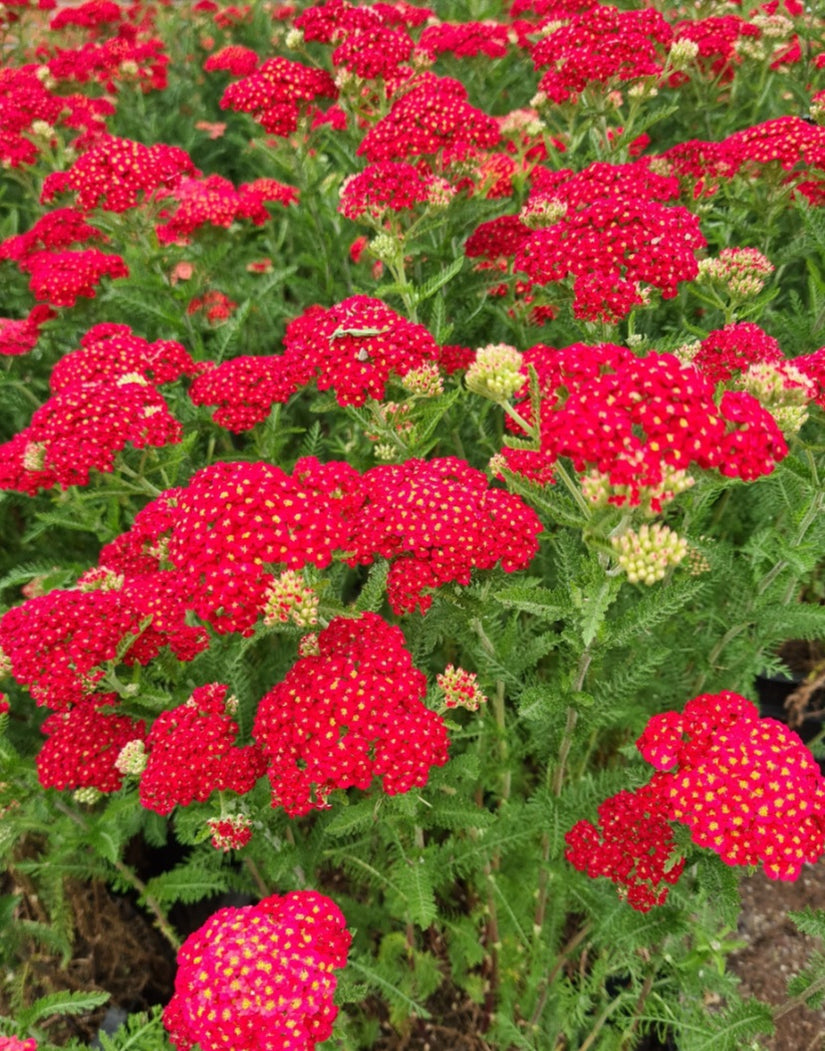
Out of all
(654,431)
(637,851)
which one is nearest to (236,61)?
(654,431)

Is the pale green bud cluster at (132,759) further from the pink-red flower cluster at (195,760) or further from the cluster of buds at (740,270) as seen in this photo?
the cluster of buds at (740,270)

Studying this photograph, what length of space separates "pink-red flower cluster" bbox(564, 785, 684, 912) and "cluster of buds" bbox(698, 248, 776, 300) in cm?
A: 186

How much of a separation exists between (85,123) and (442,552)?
4814 millimetres

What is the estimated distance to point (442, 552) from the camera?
2.03 m

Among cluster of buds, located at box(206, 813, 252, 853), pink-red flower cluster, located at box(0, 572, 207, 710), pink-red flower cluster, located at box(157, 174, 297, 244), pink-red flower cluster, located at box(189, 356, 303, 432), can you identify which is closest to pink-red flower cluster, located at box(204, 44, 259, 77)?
pink-red flower cluster, located at box(157, 174, 297, 244)

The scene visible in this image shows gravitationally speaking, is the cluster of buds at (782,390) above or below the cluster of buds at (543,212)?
below

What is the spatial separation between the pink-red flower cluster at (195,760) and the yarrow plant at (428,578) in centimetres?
1

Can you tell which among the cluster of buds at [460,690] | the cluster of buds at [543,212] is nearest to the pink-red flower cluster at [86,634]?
the cluster of buds at [460,690]

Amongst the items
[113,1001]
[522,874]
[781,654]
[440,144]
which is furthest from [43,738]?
[781,654]

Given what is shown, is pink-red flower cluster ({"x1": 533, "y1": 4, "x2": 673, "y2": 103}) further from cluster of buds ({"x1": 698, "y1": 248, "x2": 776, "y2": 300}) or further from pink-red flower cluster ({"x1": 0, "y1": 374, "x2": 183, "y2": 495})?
pink-red flower cluster ({"x1": 0, "y1": 374, "x2": 183, "y2": 495})

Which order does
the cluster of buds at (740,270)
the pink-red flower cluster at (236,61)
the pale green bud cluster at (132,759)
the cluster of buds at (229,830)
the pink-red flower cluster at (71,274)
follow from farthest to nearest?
the pink-red flower cluster at (236,61), the pink-red flower cluster at (71,274), the cluster of buds at (740,270), the pale green bud cluster at (132,759), the cluster of buds at (229,830)

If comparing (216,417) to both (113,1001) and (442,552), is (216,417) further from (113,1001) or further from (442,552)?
(113,1001)

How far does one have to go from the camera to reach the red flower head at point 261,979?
5.71 feet

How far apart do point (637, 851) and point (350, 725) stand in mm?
881
